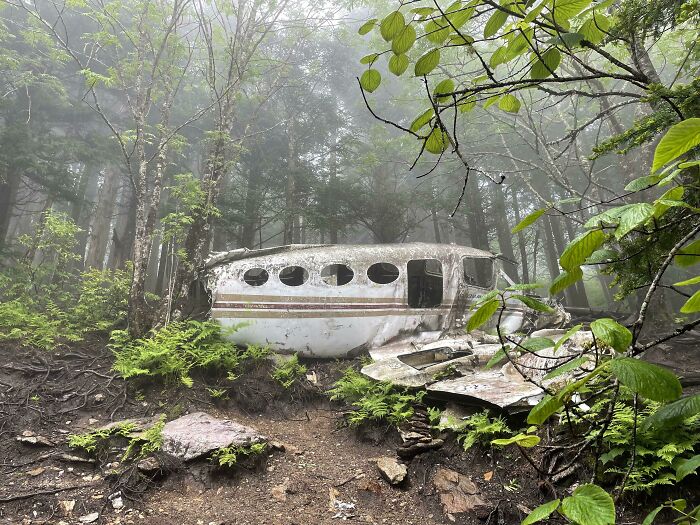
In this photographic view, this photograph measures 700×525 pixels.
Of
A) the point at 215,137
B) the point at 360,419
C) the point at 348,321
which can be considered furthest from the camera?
the point at 215,137

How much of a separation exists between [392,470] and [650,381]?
4.51m

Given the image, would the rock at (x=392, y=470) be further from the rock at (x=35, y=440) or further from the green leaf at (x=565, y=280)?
the rock at (x=35, y=440)

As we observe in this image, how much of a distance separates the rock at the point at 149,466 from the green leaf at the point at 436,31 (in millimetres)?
5567

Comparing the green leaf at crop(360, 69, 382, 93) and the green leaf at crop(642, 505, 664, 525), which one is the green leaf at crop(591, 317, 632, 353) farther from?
the green leaf at crop(360, 69, 382, 93)

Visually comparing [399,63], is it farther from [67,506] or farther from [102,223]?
[102,223]

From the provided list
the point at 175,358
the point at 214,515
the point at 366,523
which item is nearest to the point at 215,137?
the point at 175,358

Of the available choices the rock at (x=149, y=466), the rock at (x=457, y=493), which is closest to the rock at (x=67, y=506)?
the rock at (x=149, y=466)

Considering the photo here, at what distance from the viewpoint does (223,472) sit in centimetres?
489

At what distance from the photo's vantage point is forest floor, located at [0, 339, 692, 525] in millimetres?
4043

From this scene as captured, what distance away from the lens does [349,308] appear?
8.77 metres

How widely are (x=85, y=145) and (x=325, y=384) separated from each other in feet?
48.8

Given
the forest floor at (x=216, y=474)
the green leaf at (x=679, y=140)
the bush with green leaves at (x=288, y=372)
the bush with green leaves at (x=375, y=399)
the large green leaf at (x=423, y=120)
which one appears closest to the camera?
the green leaf at (x=679, y=140)

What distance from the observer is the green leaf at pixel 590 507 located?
0.91m

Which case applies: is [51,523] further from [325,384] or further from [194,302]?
[194,302]
